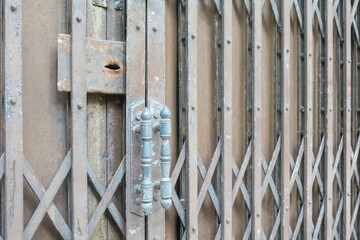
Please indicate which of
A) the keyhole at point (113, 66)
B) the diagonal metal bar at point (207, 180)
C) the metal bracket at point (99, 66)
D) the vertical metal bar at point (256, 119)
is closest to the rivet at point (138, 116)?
the metal bracket at point (99, 66)

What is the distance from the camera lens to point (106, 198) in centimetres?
163

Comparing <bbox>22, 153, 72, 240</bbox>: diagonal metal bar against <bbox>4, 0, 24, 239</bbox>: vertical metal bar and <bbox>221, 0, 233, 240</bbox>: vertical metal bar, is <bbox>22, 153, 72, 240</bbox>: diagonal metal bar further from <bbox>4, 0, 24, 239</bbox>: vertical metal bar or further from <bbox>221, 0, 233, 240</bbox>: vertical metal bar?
<bbox>221, 0, 233, 240</bbox>: vertical metal bar

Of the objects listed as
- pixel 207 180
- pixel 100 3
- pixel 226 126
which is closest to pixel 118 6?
pixel 100 3

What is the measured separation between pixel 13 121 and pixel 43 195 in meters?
0.33

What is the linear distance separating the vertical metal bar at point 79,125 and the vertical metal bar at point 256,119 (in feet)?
3.33

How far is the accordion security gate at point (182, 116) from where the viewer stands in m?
1.52

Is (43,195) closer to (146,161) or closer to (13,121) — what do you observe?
(13,121)

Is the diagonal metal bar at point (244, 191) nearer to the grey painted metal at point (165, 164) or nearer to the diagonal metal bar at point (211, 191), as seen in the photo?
the diagonal metal bar at point (211, 191)

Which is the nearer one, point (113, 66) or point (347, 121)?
point (113, 66)

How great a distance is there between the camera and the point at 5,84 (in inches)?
55.6

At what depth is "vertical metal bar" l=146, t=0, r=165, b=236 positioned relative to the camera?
5.74 ft

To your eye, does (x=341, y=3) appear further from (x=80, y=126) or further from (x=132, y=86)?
(x=80, y=126)

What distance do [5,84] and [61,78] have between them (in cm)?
23

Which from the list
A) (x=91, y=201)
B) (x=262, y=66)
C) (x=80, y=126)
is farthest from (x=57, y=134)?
(x=262, y=66)
